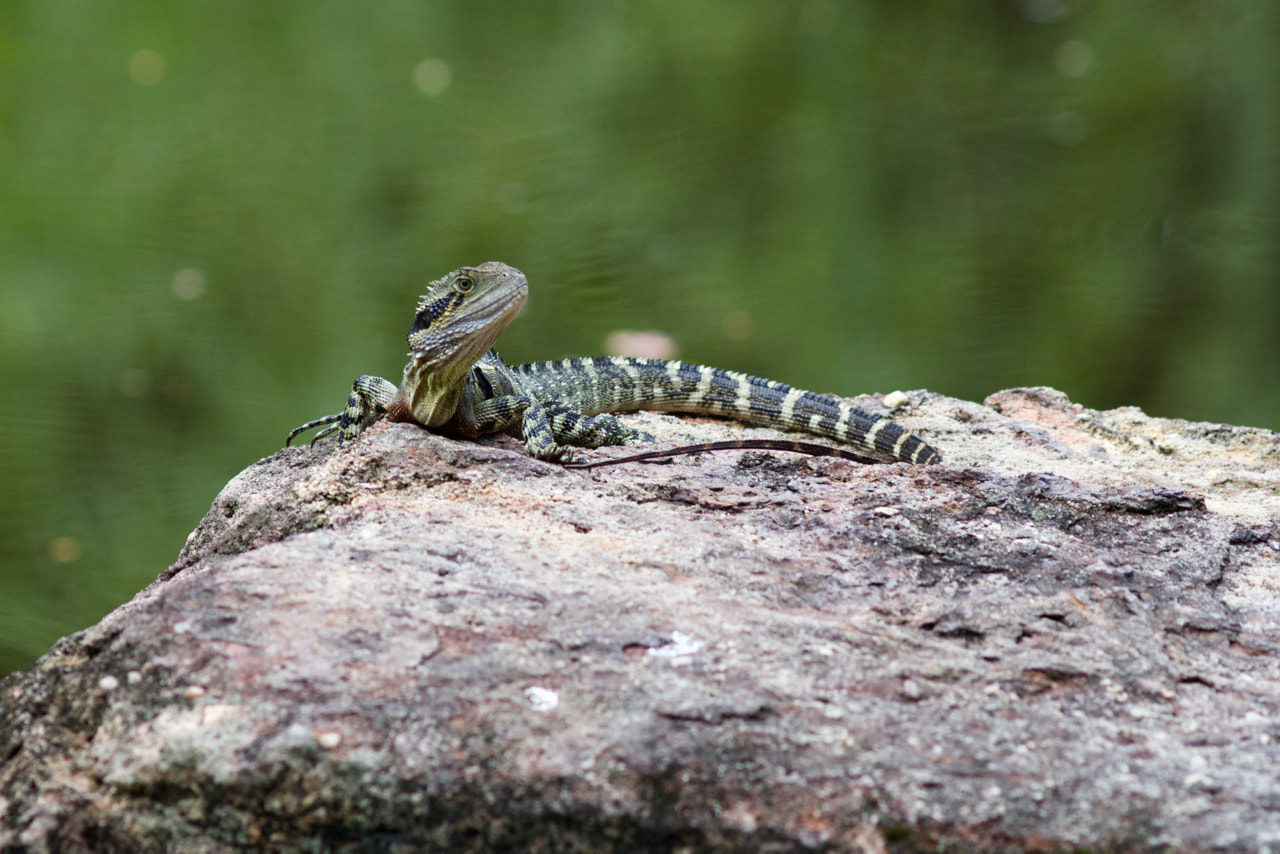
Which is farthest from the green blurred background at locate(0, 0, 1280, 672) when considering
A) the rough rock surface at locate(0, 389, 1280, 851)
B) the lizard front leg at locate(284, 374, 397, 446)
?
the rough rock surface at locate(0, 389, 1280, 851)

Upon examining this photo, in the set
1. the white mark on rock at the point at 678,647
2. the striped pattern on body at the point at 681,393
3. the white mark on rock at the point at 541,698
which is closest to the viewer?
the white mark on rock at the point at 541,698

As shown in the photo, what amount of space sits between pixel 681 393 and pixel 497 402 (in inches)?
47.5

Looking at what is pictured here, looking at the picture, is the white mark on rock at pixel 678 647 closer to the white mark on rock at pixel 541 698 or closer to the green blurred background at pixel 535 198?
the white mark on rock at pixel 541 698

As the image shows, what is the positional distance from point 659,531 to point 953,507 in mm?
613

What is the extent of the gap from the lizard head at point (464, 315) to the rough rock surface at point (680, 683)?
59 cm

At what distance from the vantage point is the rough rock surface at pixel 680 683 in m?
1.28

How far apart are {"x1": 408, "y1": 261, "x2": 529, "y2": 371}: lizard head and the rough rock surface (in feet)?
1.93

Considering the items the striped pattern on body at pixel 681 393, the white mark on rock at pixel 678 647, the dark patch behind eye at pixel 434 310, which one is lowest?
the white mark on rock at pixel 678 647

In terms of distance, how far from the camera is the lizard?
8.82 ft

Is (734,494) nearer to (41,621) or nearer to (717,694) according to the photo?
(717,694)

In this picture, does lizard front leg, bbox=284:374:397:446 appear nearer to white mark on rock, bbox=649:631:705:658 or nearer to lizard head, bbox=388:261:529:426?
lizard head, bbox=388:261:529:426

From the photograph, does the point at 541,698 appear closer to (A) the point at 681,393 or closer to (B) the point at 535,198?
(A) the point at 681,393

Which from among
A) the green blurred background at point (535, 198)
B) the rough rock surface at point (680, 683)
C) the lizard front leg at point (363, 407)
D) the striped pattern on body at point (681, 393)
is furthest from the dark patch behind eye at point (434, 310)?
the green blurred background at point (535, 198)

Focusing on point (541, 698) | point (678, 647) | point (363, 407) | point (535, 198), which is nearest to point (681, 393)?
point (535, 198)
